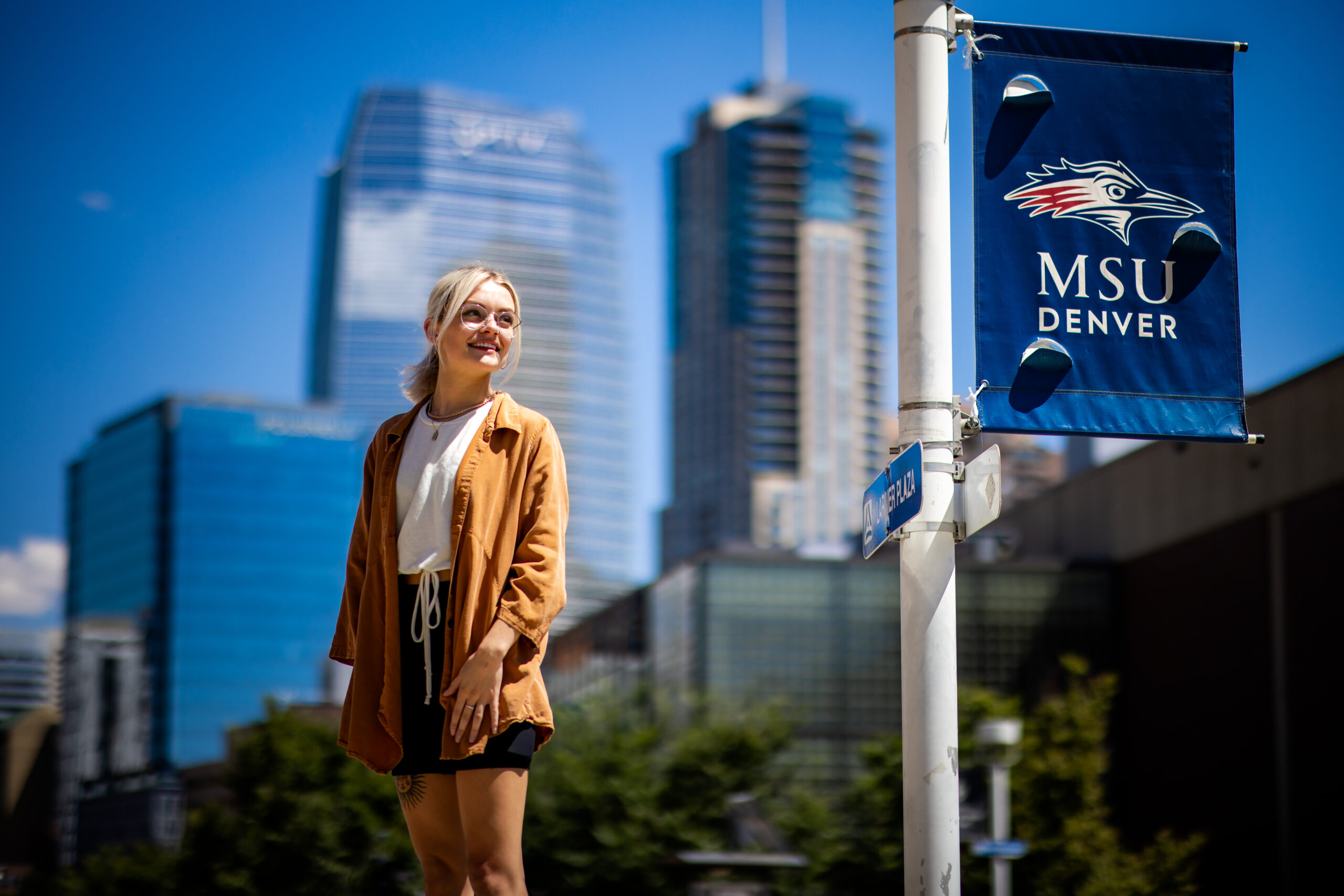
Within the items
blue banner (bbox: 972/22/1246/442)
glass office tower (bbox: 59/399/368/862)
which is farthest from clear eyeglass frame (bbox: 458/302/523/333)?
glass office tower (bbox: 59/399/368/862)

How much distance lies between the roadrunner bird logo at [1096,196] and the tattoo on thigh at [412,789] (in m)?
2.92

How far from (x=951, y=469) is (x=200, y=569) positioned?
609 feet

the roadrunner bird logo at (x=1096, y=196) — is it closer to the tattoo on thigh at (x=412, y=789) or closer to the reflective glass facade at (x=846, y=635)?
the tattoo on thigh at (x=412, y=789)

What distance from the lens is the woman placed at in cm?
420

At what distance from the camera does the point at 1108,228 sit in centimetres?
571

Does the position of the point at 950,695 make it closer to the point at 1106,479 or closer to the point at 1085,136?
the point at 1085,136

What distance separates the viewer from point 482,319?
4.60 meters

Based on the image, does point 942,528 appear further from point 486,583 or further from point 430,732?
point 430,732

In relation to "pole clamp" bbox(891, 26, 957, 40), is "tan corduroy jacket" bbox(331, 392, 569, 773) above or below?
below

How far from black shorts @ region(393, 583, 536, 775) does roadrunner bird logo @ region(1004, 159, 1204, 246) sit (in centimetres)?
268

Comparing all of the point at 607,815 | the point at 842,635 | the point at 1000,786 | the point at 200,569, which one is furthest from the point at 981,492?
the point at 200,569

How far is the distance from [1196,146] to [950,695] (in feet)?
7.79

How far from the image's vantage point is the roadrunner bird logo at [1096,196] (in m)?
5.66

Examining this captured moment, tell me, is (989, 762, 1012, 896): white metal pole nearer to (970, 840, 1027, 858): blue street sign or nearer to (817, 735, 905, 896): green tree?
(970, 840, 1027, 858): blue street sign
